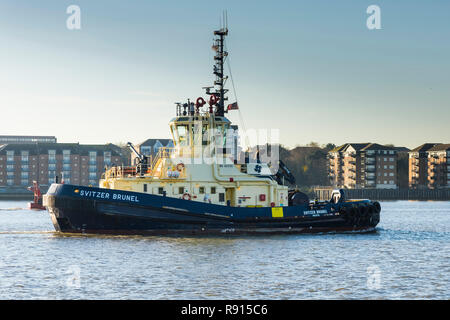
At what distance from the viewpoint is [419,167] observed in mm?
153750

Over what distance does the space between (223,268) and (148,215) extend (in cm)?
970

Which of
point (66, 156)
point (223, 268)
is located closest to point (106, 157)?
point (66, 156)

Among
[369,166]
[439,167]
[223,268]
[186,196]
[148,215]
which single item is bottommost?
[223,268]

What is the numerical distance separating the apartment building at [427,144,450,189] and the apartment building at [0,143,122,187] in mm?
80213

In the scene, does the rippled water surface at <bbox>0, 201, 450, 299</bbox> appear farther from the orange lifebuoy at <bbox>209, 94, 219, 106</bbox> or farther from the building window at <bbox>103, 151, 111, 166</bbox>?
the building window at <bbox>103, 151, 111, 166</bbox>

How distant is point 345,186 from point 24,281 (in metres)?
142

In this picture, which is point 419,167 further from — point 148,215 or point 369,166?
point 148,215

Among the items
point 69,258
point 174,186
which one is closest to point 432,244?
point 174,186

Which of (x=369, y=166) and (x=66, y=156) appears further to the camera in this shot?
(x=66, y=156)

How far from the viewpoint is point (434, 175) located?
150875 millimetres

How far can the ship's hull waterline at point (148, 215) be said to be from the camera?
3216 cm

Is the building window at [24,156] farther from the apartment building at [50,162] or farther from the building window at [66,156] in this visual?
the building window at [66,156]

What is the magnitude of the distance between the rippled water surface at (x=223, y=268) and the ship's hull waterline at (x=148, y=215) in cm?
68

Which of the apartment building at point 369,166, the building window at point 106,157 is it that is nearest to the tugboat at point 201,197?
the apartment building at point 369,166
